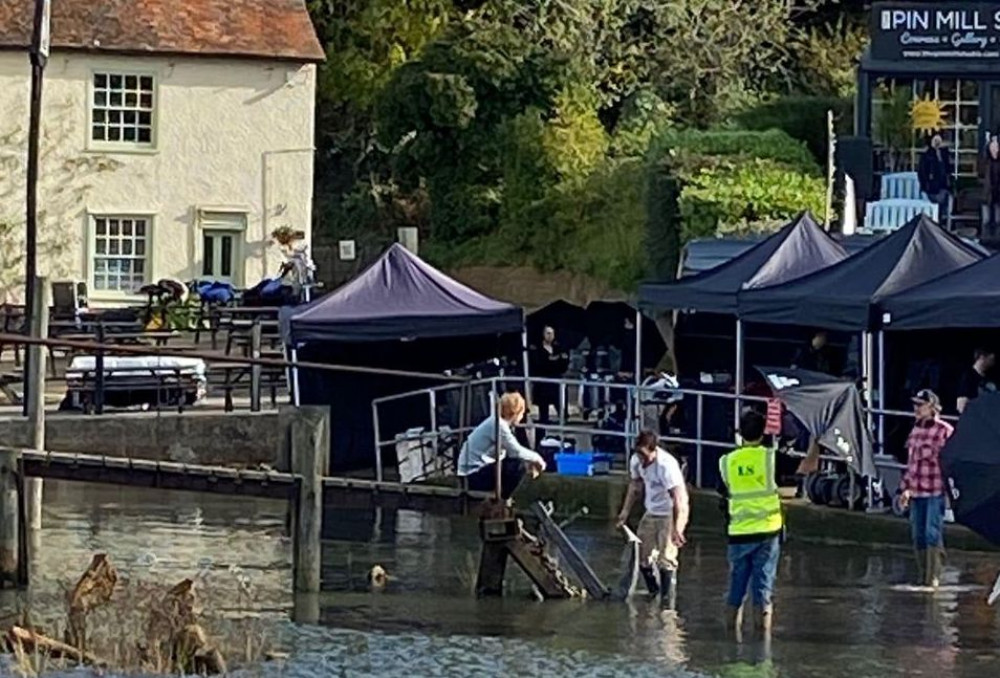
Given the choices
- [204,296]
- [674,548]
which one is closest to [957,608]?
[674,548]

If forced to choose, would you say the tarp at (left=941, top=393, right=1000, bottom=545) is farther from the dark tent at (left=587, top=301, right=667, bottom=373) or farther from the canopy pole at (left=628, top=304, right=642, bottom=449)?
the dark tent at (left=587, top=301, right=667, bottom=373)

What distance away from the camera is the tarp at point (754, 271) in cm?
2816

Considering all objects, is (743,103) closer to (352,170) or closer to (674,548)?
(352,170)

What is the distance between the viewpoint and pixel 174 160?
46.2 meters

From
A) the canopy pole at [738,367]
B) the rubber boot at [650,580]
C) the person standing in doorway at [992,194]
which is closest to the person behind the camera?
the rubber boot at [650,580]

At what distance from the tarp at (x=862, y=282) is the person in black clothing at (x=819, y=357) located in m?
1.12

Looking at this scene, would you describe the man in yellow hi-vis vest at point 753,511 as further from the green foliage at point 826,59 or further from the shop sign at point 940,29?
the green foliage at point 826,59

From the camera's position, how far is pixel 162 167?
46219 millimetres

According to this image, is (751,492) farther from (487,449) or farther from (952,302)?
(952,302)

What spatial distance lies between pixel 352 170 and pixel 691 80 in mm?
7694

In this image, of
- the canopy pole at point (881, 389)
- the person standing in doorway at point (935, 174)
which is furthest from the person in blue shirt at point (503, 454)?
the person standing in doorway at point (935, 174)

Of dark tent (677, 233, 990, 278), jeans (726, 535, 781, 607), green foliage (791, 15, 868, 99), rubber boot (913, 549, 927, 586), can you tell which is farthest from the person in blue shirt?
green foliage (791, 15, 868, 99)

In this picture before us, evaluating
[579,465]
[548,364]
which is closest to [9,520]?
[579,465]

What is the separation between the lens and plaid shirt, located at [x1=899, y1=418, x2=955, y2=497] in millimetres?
21906
